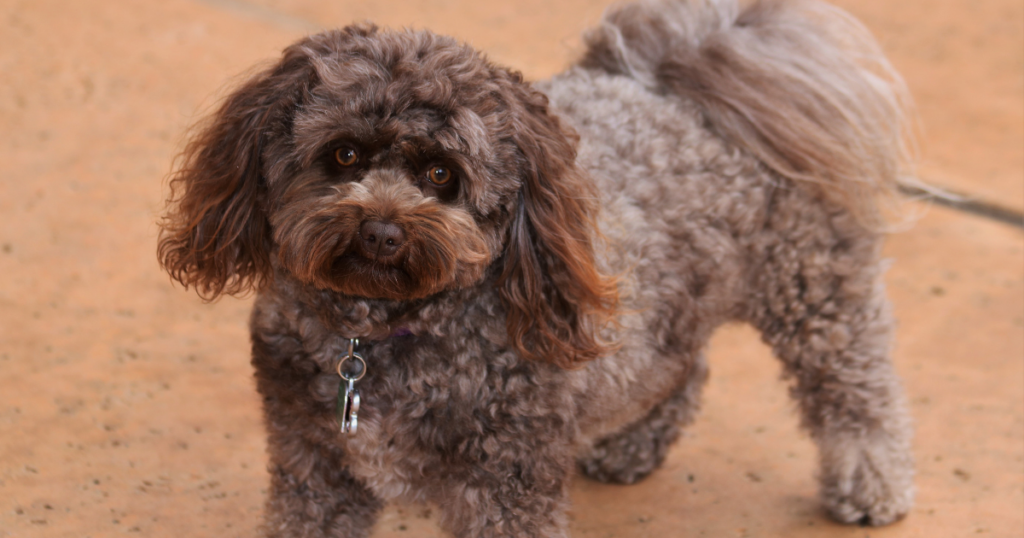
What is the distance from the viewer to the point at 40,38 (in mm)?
7914

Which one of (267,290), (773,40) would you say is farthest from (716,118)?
(267,290)

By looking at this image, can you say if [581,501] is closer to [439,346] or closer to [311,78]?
[439,346]

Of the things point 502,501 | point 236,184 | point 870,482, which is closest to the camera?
point 236,184

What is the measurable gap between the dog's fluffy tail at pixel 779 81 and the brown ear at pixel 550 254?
918 mm

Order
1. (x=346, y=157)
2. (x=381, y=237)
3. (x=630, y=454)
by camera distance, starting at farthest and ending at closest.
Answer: (x=630, y=454), (x=346, y=157), (x=381, y=237)

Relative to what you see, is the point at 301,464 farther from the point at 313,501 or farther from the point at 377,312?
the point at 377,312

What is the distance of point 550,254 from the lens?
278cm

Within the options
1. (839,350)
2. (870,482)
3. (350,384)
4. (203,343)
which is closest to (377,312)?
(350,384)

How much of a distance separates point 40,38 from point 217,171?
6.14 metres

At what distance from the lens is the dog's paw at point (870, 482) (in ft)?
12.3

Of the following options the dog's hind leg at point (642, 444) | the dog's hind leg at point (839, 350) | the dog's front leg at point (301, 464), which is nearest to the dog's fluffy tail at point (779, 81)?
the dog's hind leg at point (839, 350)

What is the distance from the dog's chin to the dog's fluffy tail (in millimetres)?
1470

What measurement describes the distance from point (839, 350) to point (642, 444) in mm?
884

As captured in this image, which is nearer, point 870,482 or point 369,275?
point 369,275
